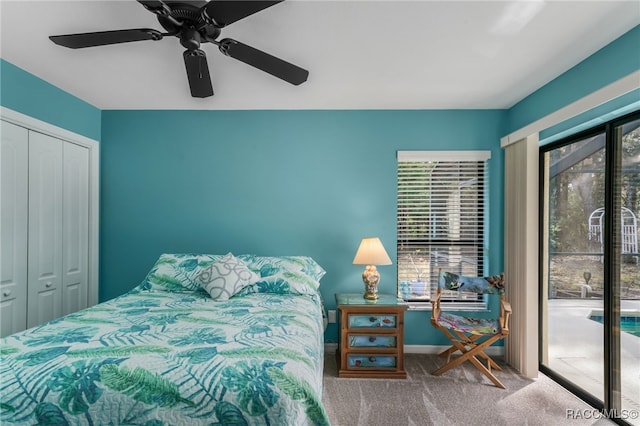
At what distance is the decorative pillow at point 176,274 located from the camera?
2.90 metres

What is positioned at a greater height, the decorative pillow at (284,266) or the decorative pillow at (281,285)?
the decorative pillow at (284,266)

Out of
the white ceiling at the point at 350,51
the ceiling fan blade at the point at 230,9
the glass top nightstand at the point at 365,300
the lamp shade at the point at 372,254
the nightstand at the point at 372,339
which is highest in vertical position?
the white ceiling at the point at 350,51

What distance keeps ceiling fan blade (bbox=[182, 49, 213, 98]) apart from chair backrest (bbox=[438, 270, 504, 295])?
8.15 ft

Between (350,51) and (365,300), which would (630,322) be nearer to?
(365,300)

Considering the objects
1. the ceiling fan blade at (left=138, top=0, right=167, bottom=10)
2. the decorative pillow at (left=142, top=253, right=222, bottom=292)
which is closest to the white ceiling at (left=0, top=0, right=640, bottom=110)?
the ceiling fan blade at (left=138, top=0, right=167, bottom=10)

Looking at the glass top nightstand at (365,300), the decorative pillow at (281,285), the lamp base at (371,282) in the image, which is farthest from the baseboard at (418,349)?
the decorative pillow at (281,285)

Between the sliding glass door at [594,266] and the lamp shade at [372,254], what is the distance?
4.65ft

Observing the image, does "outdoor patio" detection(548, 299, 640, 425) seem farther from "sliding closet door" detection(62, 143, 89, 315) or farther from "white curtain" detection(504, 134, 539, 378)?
"sliding closet door" detection(62, 143, 89, 315)

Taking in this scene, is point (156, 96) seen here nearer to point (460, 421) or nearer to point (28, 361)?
point (28, 361)

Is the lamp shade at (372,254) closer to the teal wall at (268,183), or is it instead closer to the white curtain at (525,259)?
the teal wall at (268,183)

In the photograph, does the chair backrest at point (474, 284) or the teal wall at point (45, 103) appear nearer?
the teal wall at point (45, 103)

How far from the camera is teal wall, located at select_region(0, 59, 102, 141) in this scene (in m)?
2.59

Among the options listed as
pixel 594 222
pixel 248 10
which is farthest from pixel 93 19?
pixel 594 222

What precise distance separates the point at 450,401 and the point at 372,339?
735mm
